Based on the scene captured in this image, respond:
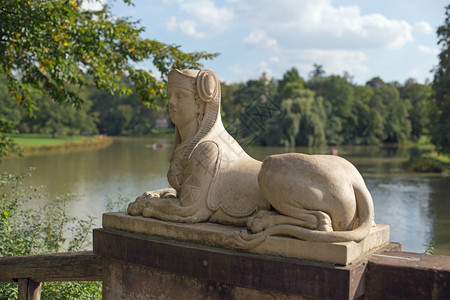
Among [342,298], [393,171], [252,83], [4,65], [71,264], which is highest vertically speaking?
[252,83]

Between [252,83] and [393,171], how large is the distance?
33.2 metres

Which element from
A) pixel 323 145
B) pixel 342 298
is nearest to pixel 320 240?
pixel 342 298

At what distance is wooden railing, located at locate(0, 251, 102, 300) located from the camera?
3.99m

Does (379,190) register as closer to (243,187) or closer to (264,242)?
(243,187)

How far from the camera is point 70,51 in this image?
6609mm

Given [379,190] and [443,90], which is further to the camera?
[443,90]

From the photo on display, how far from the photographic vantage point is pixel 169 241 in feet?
10.9

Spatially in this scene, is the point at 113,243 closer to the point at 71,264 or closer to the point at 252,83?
the point at 71,264

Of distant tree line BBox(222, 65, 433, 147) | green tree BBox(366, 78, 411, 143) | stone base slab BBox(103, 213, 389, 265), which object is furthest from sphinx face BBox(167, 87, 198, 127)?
green tree BBox(366, 78, 411, 143)

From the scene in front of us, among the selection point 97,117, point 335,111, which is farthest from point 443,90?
point 97,117

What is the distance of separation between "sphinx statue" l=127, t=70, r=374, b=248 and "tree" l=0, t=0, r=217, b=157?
3.14m

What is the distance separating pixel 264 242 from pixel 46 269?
2.24m

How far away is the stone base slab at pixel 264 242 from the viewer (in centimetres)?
275

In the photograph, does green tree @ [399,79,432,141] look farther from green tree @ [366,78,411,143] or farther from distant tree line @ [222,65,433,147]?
green tree @ [366,78,411,143]
